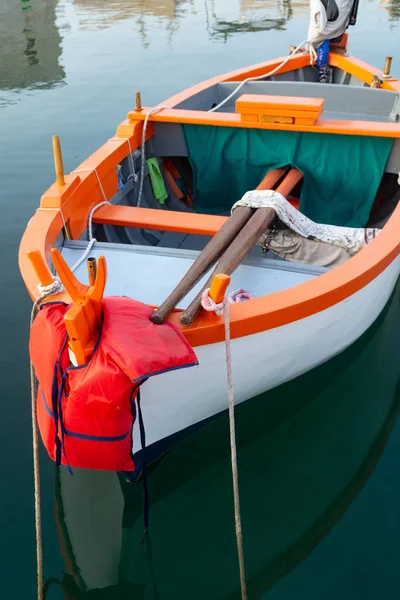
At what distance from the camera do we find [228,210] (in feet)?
17.7

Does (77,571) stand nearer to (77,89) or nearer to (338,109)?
(338,109)

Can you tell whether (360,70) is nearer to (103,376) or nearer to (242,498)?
(242,498)

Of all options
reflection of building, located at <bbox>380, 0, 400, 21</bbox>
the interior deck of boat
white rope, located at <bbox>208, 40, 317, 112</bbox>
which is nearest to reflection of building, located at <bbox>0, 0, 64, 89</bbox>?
white rope, located at <bbox>208, 40, 317, 112</bbox>

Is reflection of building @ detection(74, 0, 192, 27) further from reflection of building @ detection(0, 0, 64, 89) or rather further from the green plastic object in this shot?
the green plastic object

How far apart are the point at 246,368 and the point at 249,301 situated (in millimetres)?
404

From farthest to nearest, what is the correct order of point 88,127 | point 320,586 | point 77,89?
1. point 77,89
2. point 88,127
3. point 320,586

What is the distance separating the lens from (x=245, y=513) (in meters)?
3.21

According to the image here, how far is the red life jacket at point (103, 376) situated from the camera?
2248 mm

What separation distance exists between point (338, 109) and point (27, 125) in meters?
5.59

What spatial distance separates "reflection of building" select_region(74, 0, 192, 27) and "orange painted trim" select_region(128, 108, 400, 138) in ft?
47.8

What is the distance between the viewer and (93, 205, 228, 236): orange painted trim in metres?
3.84

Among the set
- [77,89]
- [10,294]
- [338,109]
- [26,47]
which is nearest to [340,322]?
[10,294]

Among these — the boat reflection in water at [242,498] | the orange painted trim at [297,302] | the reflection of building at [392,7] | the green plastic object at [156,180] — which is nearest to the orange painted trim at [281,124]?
the green plastic object at [156,180]

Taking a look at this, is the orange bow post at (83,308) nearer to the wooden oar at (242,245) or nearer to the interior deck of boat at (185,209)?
the wooden oar at (242,245)
